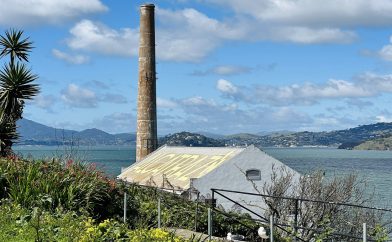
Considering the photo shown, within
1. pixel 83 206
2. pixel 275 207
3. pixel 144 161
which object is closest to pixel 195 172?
pixel 275 207

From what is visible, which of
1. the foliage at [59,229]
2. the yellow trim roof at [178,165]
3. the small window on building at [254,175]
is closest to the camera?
the foliage at [59,229]

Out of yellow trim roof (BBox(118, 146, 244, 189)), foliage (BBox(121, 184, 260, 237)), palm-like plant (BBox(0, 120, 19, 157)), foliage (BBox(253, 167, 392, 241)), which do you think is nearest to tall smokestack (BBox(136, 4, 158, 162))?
yellow trim roof (BBox(118, 146, 244, 189))

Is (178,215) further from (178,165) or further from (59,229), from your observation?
(178,165)

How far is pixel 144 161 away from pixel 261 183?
1026cm

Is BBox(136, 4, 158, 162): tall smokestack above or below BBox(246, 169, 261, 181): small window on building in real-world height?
above

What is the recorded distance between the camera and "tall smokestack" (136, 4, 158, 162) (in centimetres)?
4522

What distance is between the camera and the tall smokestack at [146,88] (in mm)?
45219

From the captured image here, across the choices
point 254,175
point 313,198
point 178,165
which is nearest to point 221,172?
point 254,175

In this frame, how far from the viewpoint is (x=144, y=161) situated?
38938 millimetres

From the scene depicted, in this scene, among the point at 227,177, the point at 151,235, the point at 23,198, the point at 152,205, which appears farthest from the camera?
the point at 227,177

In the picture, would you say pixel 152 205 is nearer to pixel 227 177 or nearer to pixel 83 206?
pixel 83 206

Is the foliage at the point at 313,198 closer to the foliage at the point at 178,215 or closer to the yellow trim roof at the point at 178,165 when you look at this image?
the yellow trim roof at the point at 178,165

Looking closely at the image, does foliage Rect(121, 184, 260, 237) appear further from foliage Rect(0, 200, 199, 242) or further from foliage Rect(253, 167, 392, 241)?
foliage Rect(253, 167, 392, 241)

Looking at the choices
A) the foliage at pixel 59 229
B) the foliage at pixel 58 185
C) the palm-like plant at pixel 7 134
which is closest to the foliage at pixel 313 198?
the palm-like plant at pixel 7 134
